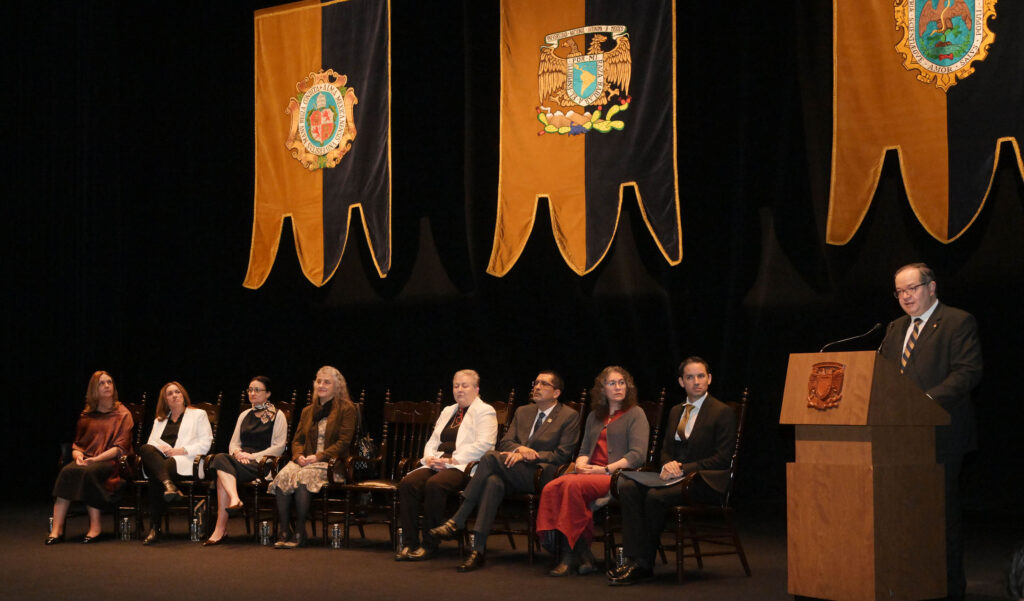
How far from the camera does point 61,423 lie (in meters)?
9.64

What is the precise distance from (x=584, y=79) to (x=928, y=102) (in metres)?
2.21

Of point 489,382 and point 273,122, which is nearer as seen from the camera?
point 489,382

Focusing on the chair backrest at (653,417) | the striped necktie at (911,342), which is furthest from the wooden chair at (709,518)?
the striped necktie at (911,342)

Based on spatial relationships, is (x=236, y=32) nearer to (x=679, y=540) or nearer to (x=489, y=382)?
(x=489, y=382)

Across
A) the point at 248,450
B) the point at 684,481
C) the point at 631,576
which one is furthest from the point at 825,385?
the point at 248,450

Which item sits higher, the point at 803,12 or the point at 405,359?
the point at 803,12

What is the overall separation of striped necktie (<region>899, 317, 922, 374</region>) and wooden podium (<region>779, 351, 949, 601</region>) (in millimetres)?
342

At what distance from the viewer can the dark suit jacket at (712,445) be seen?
5090mm

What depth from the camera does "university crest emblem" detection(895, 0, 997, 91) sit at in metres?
5.91

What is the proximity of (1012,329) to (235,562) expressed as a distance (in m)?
4.45

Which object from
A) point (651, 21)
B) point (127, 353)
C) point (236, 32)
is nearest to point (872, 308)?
point (651, 21)

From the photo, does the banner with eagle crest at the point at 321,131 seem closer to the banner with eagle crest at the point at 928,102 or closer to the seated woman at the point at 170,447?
the seated woman at the point at 170,447

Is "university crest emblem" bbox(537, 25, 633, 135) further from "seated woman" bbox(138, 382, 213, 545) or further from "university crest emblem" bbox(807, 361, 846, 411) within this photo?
"university crest emblem" bbox(807, 361, 846, 411)

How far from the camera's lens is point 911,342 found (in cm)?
444
